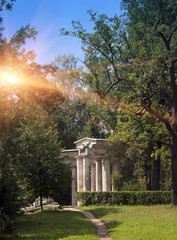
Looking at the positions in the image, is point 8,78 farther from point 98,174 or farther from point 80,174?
point 98,174

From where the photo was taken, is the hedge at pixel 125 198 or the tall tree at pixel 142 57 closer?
the tall tree at pixel 142 57

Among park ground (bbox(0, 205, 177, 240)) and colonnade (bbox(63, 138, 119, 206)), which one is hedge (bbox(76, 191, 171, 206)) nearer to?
colonnade (bbox(63, 138, 119, 206))

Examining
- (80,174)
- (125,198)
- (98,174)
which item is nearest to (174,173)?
(125,198)

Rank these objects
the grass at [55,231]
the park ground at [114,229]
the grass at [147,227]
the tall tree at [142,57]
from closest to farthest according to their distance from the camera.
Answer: the grass at [147,227], the park ground at [114,229], the grass at [55,231], the tall tree at [142,57]

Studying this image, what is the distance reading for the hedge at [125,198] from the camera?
27.3 metres

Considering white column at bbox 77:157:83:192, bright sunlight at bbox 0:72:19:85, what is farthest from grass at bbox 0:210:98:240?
white column at bbox 77:157:83:192

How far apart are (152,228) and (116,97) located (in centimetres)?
1861

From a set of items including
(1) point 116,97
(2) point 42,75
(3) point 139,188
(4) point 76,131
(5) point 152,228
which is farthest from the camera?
(4) point 76,131

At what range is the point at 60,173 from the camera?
1044 inches

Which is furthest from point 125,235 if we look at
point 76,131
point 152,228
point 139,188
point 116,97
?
point 76,131

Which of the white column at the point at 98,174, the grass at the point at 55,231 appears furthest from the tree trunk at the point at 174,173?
the white column at the point at 98,174

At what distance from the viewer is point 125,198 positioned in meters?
29.5

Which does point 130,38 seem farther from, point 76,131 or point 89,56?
point 76,131

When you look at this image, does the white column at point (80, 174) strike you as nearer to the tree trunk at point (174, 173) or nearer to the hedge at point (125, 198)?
the hedge at point (125, 198)
